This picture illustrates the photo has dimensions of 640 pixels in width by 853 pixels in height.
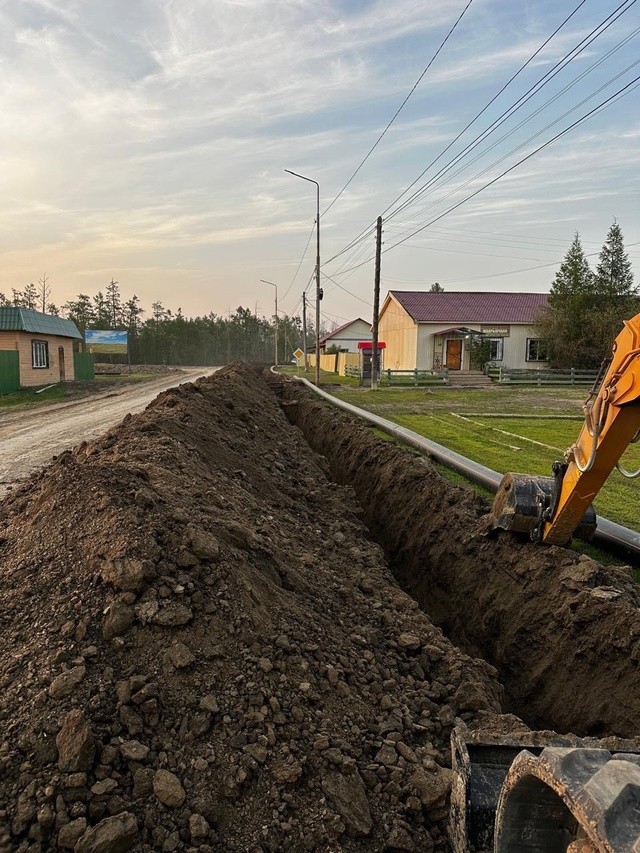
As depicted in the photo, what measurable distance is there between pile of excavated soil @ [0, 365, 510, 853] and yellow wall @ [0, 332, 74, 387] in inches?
870

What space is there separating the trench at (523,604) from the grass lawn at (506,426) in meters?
1.86

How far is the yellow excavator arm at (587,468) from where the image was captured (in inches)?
144

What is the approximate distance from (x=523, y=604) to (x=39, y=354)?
2603cm

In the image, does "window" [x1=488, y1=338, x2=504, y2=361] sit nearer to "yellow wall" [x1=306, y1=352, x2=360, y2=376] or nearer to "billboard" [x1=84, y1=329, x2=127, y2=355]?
"yellow wall" [x1=306, y1=352, x2=360, y2=376]

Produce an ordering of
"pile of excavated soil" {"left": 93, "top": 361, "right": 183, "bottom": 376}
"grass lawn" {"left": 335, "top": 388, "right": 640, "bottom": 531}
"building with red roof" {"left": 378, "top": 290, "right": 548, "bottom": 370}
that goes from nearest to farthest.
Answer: "grass lawn" {"left": 335, "top": 388, "right": 640, "bottom": 531}
"building with red roof" {"left": 378, "top": 290, "right": 548, "bottom": 370}
"pile of excavated soil" {"left": 93, "top": 361, "right": 183, "bottom": 376}

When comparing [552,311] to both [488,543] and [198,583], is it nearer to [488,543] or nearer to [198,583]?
[488,543]

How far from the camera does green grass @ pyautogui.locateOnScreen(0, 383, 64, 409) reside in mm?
19456

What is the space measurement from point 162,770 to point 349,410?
42.1ft

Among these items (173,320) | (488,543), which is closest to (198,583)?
(488,543)

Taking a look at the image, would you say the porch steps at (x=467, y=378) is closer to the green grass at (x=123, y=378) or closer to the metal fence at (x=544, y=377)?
the metal fence at (x=544, y=377)

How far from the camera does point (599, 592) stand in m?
4.20

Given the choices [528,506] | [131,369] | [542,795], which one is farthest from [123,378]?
[542,795]

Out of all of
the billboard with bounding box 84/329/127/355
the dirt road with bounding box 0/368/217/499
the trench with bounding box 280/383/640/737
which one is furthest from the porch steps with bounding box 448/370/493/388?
the billboard with bounding box 84/329/127/355

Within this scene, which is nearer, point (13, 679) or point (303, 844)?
point (303, 844)
